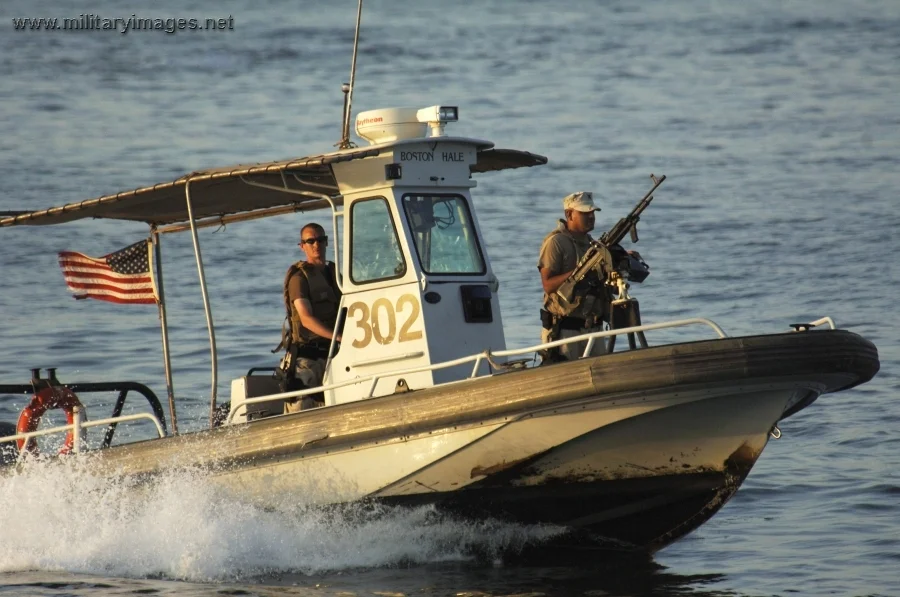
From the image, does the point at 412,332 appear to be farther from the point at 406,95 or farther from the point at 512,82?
the point at 512,82

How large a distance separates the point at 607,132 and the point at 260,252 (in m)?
9.94

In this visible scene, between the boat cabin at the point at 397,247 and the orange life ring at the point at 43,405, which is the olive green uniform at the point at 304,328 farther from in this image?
the orange life ring at the point at 43,405

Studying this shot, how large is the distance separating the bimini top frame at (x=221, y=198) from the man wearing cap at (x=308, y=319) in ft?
1.16

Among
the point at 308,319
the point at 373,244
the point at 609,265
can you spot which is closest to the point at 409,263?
the point at 373,244

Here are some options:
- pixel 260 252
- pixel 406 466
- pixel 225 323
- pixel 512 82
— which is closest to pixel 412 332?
pixel 406 466

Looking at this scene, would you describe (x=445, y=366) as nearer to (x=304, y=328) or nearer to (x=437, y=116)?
(x=304, y=328)

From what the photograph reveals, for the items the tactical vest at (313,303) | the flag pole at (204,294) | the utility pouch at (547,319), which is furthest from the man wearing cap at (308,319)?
the utility pouch at (547,319)

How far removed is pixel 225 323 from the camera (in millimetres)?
19062

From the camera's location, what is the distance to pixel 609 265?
31.4 ft

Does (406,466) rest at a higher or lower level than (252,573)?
higher

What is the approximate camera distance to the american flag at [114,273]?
1128 centimetres

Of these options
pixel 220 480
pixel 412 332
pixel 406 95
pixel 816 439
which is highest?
pixel 406 95

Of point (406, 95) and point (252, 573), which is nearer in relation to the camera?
point (252, 573)

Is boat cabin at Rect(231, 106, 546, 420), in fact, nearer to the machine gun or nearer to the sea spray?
the machine gun
